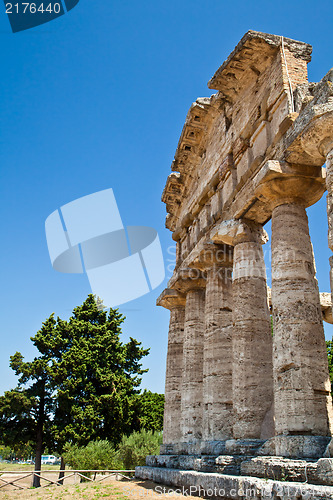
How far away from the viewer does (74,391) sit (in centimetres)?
2602

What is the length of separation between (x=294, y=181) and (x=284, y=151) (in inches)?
29.3

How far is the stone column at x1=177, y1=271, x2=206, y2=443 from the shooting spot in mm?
13250

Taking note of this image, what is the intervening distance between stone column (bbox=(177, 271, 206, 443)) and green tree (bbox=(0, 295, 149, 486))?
1332cm

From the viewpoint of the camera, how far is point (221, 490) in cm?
840

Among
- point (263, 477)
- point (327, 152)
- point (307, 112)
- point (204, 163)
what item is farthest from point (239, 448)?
point (204, 163)

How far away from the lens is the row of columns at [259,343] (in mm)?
8078

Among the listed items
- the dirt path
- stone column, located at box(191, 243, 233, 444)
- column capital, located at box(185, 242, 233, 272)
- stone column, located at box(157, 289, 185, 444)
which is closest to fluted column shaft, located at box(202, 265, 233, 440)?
stone column, located at box(191, 243, 233, 444)

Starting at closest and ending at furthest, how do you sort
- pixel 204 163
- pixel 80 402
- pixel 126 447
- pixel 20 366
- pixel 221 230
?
→ 1. pixel 221 230
2. pixel 204 163
3. pixel 126 447
4. pixel 80 402
5. pixel 20 366

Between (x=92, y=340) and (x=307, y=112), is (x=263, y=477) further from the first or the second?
(x=92, y=340)

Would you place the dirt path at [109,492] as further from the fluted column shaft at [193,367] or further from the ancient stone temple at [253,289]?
the fluted column shaft at [193,367]

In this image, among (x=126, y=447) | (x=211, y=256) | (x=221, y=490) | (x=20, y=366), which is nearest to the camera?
(x=221, y=490)

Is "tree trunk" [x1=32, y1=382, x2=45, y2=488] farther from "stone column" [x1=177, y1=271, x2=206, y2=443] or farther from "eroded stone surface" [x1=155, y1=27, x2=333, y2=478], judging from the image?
"stone column" [x1=177, y1=271, x2=206, y2=443]

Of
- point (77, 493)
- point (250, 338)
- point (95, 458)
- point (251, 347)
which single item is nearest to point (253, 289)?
point (250, 338)

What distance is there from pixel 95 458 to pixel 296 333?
1675 cm
